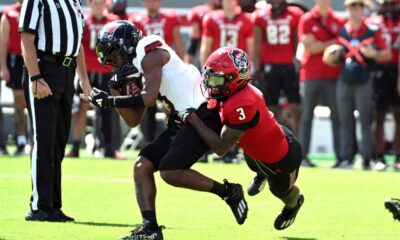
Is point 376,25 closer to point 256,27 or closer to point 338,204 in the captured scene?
point 256,27

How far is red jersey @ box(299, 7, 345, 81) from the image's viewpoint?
15297 millimetres

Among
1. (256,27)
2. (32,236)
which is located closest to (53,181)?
(32,236)

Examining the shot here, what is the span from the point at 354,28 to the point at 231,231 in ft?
23.7

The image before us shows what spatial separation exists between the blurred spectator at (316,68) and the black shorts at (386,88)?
1.88 ft

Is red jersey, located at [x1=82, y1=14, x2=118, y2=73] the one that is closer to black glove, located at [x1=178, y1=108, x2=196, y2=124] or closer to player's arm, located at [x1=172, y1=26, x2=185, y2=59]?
player's arm, located at [x1=172, y1=26, x2=185, y2=59]

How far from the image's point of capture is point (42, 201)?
29.3ft

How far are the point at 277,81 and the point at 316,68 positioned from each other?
1.91 feet

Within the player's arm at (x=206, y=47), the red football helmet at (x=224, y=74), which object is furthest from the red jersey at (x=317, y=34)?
the red football helmet at (x=224, y=74)

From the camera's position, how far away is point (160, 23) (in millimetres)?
15992

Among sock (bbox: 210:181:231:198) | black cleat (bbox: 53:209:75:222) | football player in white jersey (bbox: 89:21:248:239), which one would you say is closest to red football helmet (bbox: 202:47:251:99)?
football player in white jersey (bbox: 89:21:248:239)

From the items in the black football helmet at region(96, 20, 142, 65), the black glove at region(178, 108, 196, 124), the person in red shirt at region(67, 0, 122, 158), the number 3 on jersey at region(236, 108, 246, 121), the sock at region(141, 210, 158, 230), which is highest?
the black football helmet at region(96, 20, 142, 65)

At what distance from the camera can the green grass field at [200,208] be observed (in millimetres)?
8367

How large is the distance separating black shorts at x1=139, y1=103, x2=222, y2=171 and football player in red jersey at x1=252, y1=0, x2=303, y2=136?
7.57 metres

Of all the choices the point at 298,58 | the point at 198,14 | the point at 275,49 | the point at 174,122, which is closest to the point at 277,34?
the point at 275,49
